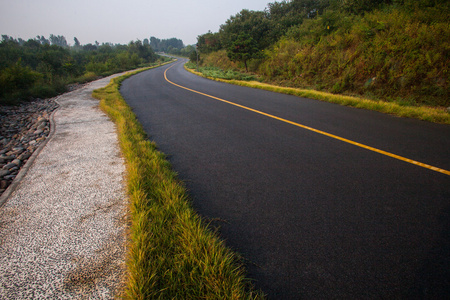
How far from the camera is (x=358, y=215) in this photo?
2.23 m

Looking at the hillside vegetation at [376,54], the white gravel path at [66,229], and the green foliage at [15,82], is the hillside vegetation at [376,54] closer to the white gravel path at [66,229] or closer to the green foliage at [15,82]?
the white gravel path at [66,229]

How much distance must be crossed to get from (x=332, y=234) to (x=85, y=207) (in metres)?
2.80

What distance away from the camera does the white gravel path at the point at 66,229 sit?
5.20ft

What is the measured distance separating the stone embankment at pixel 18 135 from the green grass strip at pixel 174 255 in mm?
2658

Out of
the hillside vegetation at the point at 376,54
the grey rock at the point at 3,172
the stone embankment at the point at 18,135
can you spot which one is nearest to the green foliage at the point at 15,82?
the stone embankment at the point at 18,135

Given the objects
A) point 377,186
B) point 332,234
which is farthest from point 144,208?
point 377,186

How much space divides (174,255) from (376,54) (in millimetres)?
11114

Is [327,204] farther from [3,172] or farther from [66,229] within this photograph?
[3,172]

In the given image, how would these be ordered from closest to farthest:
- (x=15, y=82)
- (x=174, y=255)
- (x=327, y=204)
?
(x=174, y=255)
(x=327, y=204)
(x=15, y=82)

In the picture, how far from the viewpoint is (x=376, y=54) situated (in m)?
8.74

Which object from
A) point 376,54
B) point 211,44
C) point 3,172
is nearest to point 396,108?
point 376,54

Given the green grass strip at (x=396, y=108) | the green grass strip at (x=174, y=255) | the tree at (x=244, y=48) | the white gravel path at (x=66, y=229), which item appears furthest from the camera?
the tree at (x=244, y=48)

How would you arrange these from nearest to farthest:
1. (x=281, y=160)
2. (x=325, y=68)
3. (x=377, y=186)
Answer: (x=377, y=186), (x=281, y=160), (x=325, y=68)

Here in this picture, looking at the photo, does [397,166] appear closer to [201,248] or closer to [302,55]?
[201,248]
